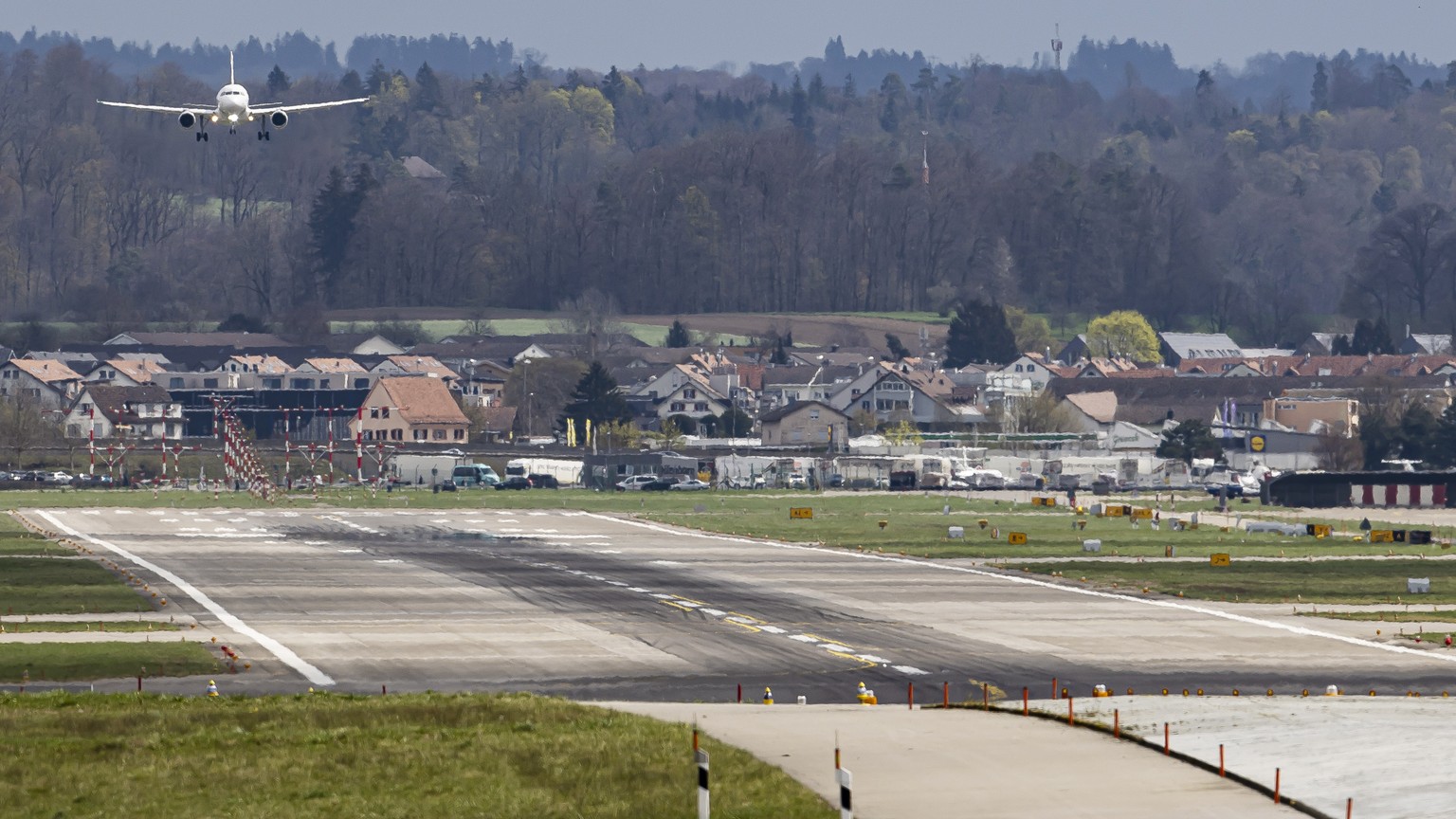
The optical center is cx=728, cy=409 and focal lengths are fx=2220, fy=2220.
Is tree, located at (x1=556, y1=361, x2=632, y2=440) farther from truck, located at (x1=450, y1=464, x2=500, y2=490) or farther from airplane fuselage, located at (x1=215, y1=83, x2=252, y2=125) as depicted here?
airplane fuselage, located at (x1=215, y1=83, x2=252, y2=125)

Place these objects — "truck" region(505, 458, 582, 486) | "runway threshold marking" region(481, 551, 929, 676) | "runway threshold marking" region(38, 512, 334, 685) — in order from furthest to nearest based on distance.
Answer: "truck" region(505, 458, 582, 486), "runway threshold marking" region(481, 551, 929, 676), "runway threshold marking" region(38, 512, 334, 685)

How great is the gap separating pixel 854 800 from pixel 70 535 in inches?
2872

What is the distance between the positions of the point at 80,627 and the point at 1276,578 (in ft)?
127

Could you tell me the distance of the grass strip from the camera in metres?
47.3

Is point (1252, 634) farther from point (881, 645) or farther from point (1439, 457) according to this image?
point (1439, 457)

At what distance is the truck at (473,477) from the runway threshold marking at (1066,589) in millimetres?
44956

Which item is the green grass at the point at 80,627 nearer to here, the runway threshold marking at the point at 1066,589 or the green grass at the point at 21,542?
the green grass at the point at 21,542

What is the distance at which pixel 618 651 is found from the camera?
52.1m

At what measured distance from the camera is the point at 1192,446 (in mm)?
172875

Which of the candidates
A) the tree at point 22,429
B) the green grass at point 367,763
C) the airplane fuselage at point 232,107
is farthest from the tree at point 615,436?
the green grass at point 367,763

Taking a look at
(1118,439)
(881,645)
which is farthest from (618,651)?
(1118,439)

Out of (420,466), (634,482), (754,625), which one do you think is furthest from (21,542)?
(420,466)

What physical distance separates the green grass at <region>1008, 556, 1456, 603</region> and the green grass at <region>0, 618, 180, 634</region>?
100 ft

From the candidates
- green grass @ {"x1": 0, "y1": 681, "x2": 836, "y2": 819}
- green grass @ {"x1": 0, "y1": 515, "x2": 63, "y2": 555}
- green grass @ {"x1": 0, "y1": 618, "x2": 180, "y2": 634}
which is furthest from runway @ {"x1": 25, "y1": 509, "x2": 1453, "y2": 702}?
green grass @ {"x1": 0, "y1": 681, "x2": 836, "y2": 819}
